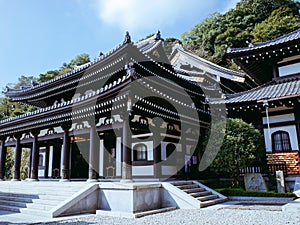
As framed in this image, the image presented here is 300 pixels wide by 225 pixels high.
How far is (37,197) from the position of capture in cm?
910

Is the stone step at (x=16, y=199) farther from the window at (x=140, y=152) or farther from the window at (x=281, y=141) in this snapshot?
the window at (x=281, y=141)

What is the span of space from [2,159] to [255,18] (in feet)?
122

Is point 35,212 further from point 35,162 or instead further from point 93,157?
point 35,162

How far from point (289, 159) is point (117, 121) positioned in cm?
747

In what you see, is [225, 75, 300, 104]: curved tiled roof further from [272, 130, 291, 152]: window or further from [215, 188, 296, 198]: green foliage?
[215, 188, 296, 198]: green foliage

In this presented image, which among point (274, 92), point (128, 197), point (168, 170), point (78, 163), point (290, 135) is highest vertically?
point (274, 92)

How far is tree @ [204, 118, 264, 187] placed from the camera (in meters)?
9.91

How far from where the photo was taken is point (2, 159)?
47.8 feet

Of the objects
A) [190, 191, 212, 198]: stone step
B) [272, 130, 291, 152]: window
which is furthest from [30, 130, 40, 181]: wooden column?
[272, 130, 291, 152]: window

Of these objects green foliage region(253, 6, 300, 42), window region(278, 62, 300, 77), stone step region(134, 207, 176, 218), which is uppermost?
green foliage region(253, 6, 300, 42)

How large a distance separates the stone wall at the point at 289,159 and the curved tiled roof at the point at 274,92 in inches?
101

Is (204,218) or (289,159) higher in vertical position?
(289,159)

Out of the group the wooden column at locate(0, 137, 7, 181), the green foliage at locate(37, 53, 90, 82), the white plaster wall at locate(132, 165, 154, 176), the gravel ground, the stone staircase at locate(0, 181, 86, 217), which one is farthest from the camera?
the green foliage at locate(37, 53, 90, 82)

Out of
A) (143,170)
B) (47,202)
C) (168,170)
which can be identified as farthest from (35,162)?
(168,170)
